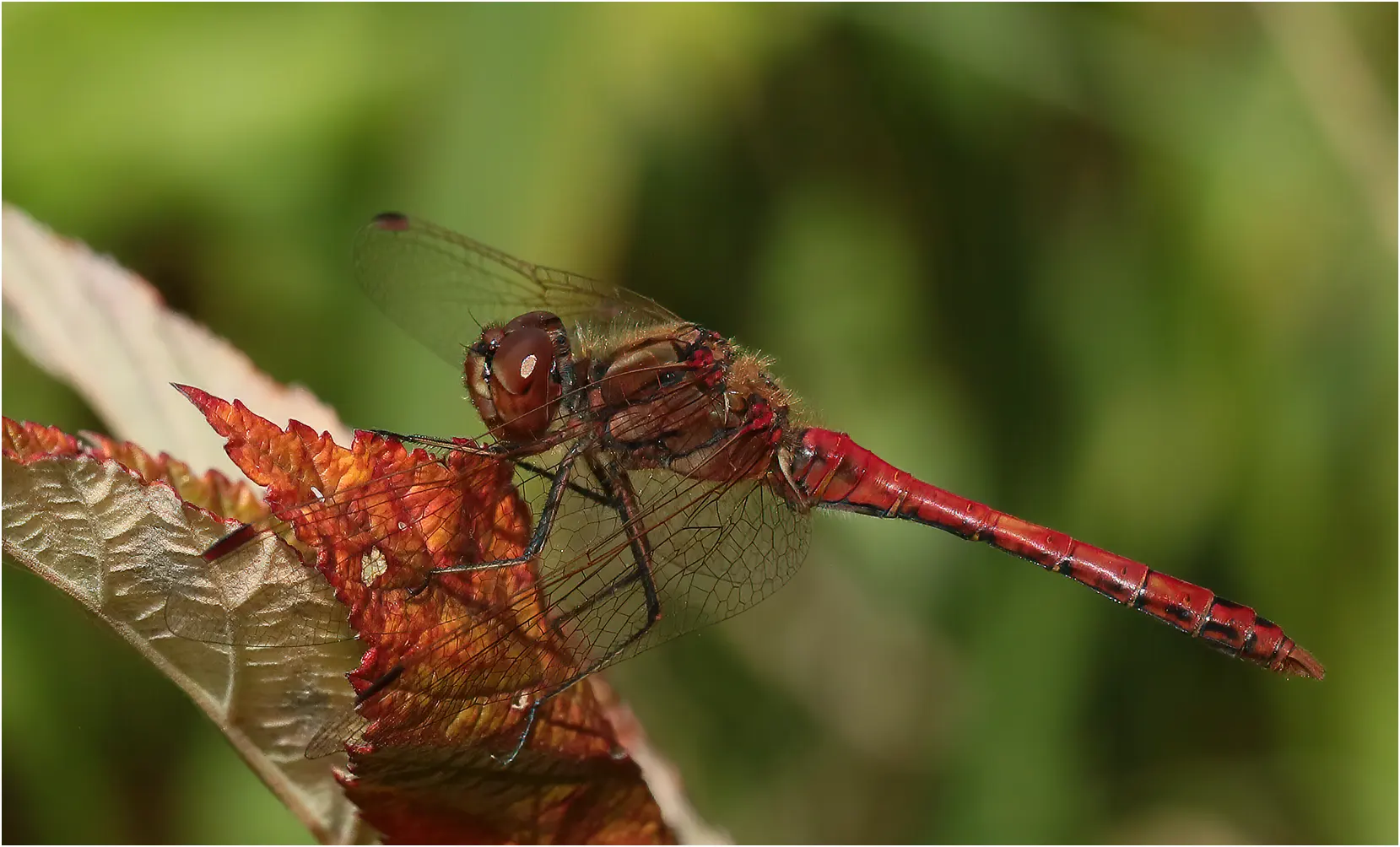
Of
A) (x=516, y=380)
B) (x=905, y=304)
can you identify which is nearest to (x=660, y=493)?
(x=516, y=380)

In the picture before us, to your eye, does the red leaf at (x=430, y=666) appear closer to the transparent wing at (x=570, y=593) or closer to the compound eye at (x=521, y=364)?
the transparent wing at (x=570, y=593)

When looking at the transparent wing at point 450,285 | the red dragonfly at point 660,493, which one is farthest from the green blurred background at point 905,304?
the red dragonfly at point 660,493

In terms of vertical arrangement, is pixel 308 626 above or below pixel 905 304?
below

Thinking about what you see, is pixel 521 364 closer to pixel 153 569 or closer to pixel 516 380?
pixel 516 380

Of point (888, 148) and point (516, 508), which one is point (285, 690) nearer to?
point (516, 508)

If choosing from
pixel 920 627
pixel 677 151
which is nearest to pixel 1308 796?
pixel 920 627

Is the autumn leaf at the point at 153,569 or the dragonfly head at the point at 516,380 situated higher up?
the dragonfly head at the point at 516,380
